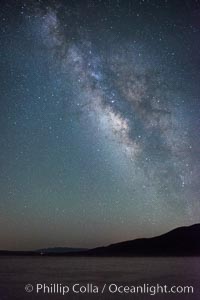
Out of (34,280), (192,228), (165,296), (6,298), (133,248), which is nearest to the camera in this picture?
(6,298)

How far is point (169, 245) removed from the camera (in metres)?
96.7

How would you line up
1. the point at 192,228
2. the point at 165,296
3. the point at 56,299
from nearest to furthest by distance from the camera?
1. the point at 165,296
2. the point at 56,299
3. the point at 192,228

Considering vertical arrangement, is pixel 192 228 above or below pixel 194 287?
above

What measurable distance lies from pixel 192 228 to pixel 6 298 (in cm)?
8645

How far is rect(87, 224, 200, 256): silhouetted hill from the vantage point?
91938 mm

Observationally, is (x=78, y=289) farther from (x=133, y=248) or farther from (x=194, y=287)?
(x=133, y=248)

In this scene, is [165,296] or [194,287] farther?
Result: [194,287]

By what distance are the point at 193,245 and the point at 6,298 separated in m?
79.6

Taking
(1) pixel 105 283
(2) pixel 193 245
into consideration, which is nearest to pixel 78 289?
(1) pixel 105 283

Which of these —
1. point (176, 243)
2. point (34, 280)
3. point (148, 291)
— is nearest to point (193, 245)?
point (176, 243)

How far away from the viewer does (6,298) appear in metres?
15.4

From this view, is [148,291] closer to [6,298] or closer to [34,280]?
[6,298]

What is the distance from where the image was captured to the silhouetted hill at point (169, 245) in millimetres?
91938

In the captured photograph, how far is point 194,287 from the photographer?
835 inches
